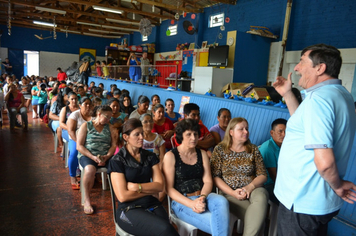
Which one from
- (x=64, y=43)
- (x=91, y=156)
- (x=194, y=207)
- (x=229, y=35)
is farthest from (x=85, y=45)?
(x=194, y=207)

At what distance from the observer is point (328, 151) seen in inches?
44.9

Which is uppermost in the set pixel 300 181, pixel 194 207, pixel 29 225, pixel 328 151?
pixel 328 151

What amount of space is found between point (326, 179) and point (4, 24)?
20832mm

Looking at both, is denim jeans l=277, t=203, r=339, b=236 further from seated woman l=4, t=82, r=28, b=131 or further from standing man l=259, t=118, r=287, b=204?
seated woman l=4, t=82, r=28, b=131

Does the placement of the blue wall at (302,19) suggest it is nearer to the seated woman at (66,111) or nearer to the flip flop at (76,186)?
the seated woman at (66,111)

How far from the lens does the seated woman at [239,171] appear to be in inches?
79.8

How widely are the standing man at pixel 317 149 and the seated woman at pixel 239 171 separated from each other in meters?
0.65

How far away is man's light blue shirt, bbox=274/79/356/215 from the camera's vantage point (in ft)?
3.82

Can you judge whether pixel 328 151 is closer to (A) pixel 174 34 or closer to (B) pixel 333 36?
(B) pixel 333 36

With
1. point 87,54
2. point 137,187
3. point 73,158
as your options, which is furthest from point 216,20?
point 87,54

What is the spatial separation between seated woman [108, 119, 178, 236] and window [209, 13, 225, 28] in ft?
31.1

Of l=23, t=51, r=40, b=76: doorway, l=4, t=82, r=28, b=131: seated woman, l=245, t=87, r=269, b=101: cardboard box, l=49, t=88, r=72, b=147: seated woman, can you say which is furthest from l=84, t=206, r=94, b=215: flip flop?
l=23, t=51, r=40, b=76: doorway

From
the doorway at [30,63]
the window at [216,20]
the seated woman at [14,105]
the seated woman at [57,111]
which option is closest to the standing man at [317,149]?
the seated woman at [57,111]

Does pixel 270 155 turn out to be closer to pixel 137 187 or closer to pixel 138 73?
pixel 137 187
